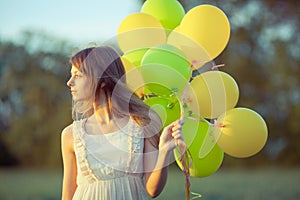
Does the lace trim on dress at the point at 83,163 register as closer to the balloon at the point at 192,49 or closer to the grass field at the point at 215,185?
the balloon at the point at 192,49

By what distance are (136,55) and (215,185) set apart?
20.3 ft

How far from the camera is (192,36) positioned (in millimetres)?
2492

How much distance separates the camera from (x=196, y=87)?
7.97ft

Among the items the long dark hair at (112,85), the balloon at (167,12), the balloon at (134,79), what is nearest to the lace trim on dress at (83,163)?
the long dark hair at (112,85)

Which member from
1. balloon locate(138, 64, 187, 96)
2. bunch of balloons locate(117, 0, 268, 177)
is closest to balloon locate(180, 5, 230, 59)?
bunch of balloons locate(117, 0, 268, 177)

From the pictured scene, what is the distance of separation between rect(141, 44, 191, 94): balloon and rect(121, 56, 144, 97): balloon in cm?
3

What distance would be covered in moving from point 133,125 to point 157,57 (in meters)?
0.29

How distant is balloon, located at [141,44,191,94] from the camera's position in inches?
90.4

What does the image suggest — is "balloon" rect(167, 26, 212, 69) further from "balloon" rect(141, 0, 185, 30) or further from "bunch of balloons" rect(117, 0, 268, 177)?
"balloon" rect(141, 0, 185, 30)

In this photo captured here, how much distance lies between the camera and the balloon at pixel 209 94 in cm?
240

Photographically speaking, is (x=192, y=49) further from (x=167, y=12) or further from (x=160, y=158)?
(x=160, y=158)

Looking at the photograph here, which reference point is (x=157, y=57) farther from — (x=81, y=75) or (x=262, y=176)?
(x=262, y=176)

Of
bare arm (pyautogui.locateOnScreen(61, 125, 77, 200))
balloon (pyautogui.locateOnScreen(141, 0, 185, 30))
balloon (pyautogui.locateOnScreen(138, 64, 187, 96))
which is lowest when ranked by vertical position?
bare arm (pyautogui.locateOnScreen(61, 125, 77, 200))

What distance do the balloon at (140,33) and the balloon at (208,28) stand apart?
0.10 meters
